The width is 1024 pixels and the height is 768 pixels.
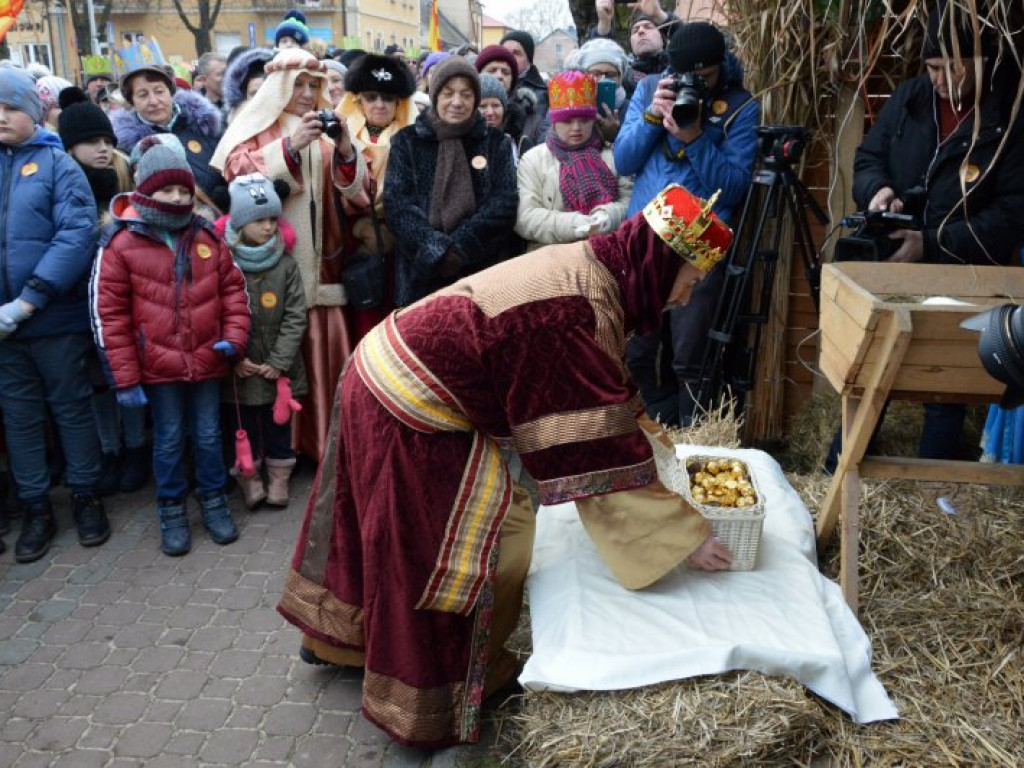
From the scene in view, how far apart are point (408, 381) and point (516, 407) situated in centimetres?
35

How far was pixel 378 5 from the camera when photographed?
43.9m

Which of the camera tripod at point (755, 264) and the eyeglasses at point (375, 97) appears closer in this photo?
the camera tripod at point (755, 264)

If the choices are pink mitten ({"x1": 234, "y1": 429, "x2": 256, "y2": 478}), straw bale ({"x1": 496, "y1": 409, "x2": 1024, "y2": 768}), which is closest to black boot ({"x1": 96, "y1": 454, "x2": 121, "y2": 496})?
pink mitten ({"x1": 234, "y1": 429, "x2": 256, "y2": 478})

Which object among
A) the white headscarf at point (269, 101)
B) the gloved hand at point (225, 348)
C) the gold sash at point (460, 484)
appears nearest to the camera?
the gold sash at point (460, 484)

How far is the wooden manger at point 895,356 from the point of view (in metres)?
2.47

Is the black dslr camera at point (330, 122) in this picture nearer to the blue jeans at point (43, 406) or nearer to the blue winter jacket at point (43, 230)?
the blue winter jacket at point (43, 230)

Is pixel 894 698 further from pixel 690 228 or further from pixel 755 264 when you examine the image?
pixel 755 264

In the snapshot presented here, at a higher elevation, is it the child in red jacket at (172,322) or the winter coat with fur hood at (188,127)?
the winter coat with fur hood at (188,127)

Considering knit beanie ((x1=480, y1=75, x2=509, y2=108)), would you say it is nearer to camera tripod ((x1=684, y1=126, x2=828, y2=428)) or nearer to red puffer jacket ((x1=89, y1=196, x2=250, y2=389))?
camera tripod ((x1=684, y1=126, x2=828, y2=428))

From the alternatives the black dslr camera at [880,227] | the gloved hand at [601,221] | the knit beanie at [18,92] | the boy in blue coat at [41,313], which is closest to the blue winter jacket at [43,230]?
the boy in blue coat at [41,313]

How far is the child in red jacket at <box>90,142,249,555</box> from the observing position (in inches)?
156

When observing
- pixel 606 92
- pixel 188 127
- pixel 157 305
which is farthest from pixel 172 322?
pixel 606 92

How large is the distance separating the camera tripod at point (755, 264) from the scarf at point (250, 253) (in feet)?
7.24

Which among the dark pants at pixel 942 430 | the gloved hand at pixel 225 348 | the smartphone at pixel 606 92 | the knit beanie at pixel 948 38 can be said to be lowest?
the dark pants at pixel 942 430
